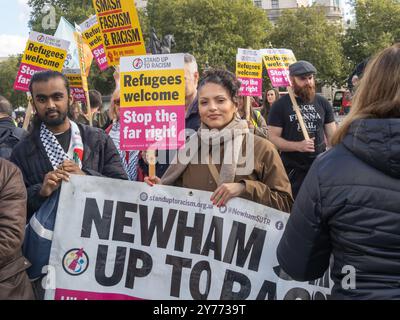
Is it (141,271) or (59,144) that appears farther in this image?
(59,144)

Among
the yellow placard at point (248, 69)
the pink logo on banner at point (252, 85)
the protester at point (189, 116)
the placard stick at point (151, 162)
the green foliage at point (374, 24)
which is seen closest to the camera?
the placard stick at point (151, 162)

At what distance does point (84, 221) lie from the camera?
348 cm

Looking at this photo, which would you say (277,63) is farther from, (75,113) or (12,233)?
(12,233)

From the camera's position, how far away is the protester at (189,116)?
4.27m

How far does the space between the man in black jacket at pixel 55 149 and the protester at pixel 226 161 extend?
1.84 feet

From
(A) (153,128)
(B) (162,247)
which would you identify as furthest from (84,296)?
(A) (153,128)

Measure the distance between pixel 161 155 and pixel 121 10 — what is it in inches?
66.9

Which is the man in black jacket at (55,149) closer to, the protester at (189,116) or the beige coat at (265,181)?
the protester at (189,116)

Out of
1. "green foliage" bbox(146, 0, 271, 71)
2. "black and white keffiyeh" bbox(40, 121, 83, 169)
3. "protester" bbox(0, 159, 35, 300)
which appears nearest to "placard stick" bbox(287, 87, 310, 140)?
"black and white keffiyeh" bbox(40, 121, 83, 169)

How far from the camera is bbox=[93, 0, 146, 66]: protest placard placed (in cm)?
510

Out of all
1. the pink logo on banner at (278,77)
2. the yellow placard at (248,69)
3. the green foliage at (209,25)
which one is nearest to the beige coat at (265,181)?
the pink logo on banner at (278,77)
